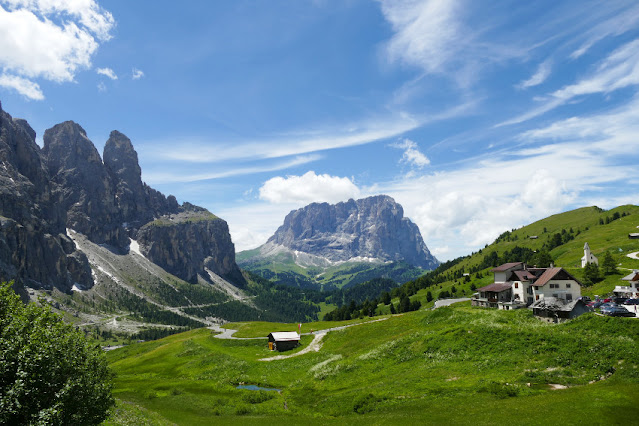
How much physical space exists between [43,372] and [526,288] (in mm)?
102351

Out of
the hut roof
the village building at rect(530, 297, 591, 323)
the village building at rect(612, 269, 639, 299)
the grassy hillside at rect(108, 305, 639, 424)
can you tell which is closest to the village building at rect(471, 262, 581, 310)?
the village building at rect(530, 297, 591, 323)

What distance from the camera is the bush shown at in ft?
73.2

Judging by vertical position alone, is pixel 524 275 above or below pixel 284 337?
above

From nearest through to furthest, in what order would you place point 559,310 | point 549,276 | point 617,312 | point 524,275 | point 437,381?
point 437,381 < point 617,312 < point 559,310 < point 549,276 < point 524,275

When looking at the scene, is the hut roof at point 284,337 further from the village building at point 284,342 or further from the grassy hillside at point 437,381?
the grassy hillside at point 437,381

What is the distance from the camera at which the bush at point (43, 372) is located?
22297 millimetres

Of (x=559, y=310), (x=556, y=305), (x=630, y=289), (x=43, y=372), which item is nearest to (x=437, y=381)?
(x=559, y=310)

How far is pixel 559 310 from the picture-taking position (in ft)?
223

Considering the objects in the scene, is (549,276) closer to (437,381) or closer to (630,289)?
(630,289)

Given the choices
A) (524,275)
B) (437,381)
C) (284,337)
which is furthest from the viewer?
(284,337)

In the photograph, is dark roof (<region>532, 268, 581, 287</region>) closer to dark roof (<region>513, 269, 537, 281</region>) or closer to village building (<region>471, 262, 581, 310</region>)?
village building (<region>471, 262, 581, 310</region>)

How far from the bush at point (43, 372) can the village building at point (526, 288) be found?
86957 millimetres

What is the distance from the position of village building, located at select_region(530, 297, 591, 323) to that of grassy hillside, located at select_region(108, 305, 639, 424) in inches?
106

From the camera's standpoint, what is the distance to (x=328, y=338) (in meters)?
104
